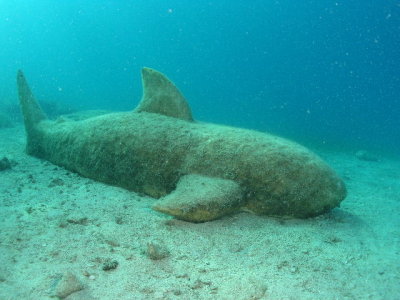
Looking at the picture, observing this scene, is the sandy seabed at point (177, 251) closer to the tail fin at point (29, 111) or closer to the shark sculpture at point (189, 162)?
the shark sculpture at point (189, 162)

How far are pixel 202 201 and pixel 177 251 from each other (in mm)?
950

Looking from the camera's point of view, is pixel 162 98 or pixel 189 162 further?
pixel 162 98

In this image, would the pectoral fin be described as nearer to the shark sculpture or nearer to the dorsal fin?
the shark sculpture

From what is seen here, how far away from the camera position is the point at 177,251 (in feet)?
12.5

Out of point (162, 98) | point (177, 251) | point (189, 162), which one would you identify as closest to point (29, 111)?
point (162, 98)

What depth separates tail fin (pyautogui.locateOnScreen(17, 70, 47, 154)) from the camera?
27.7ft

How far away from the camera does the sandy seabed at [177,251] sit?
9.67 feet

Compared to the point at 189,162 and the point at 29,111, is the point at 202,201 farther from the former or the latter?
the point at 29,111

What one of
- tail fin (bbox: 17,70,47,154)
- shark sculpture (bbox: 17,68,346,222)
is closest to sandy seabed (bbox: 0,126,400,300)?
shark sculpture (bbox: 17,68,346,222)

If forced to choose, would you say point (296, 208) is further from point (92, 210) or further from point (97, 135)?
point (97, 135)

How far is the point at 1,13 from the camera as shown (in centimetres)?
15588

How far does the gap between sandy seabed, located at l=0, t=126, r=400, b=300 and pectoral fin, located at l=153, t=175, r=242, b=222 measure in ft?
0.77

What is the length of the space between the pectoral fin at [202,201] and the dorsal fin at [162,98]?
2390 millimetres

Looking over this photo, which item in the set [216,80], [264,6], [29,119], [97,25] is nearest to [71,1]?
[97,25]
